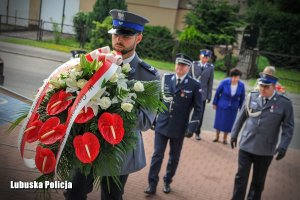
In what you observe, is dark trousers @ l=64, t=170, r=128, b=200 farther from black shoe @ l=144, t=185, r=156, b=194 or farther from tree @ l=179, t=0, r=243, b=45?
tree @ l=179, t=0, r=243, b=45

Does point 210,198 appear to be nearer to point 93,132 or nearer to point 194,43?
point 93,132

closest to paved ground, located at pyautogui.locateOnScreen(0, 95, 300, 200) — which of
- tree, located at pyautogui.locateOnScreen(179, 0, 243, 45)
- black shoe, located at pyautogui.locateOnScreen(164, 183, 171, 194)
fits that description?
black shoe, located at pyautogui.locateOnScreen(164, 183, 171, 194)

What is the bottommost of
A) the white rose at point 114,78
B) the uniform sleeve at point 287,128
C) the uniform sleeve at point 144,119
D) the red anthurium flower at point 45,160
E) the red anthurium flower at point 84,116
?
the uniform sleeve at point 287,128

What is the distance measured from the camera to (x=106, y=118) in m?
2.26

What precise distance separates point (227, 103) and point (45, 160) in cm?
584

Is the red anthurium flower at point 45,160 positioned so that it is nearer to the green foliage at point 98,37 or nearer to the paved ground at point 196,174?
the paved ground at point 196,174

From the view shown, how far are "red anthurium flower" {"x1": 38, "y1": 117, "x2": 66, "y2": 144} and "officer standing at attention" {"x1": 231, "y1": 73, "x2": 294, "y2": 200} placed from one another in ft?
9.48

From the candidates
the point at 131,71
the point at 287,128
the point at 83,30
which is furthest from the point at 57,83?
the point at 83,30

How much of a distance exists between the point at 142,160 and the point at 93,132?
965 millimetres

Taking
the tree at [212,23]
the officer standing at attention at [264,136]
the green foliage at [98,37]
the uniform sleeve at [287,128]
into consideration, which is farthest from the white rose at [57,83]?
the tree at [212,23]

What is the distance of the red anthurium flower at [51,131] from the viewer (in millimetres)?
2207

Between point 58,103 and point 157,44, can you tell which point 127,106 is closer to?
point 58,103

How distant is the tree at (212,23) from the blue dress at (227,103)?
8.43 meters

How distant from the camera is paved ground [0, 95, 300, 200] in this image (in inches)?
157
